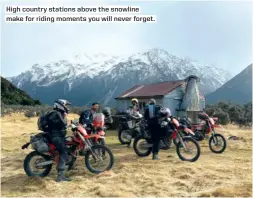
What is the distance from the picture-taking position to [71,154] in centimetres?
739

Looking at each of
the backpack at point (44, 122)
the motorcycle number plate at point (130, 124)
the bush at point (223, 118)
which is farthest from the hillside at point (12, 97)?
the backpack at point (44, 122)

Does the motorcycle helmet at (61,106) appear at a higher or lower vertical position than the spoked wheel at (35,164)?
higher

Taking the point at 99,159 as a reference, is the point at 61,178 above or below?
below

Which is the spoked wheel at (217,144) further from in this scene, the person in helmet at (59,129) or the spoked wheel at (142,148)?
the person in helmet at (59,129)

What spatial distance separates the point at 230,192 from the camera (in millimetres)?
5609

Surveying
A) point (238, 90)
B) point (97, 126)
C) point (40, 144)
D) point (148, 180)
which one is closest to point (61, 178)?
point (40, 144)

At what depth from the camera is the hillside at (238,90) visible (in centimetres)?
7494

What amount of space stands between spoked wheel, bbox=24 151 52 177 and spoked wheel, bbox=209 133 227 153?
5.46 meters

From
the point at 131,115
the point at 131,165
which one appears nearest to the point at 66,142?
the point at 131,165

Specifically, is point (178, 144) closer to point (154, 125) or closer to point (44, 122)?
point (154, 125)

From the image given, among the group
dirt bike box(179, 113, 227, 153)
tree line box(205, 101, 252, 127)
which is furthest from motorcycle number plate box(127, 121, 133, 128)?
tree line box(205, 101, 252, 127)

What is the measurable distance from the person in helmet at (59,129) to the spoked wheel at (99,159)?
0.56 meters

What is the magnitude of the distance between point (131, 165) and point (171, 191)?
2.14 m

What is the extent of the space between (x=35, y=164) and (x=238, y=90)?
257 feet
